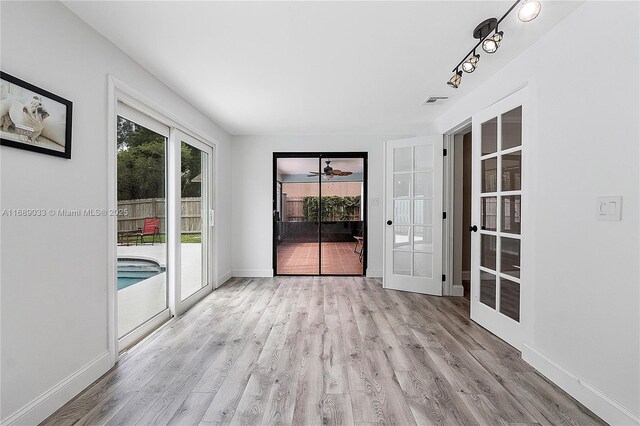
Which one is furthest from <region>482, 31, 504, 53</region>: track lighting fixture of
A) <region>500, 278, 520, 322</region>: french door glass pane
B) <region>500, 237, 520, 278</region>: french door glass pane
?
<region>500, 278, 520, 322</region>: french door glass pane

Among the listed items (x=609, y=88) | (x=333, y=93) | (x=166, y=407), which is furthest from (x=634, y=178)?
(x=166, y=407)

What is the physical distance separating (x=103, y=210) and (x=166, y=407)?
1378 mm

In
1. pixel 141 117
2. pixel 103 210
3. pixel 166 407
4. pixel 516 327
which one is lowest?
pixel 166 407

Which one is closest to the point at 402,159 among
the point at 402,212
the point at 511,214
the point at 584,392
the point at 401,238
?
the point at 402,212

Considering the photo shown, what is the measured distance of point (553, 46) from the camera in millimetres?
1995

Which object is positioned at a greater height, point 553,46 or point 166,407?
point 553,46

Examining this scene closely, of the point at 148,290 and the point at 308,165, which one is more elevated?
the point at 308,165

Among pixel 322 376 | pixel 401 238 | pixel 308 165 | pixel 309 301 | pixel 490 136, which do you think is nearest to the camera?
pixel 322 376

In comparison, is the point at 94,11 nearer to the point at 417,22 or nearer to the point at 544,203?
the point at 417,22

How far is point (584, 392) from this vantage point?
5.65 ft

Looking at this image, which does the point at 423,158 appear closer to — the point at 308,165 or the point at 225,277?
the point at 308,165

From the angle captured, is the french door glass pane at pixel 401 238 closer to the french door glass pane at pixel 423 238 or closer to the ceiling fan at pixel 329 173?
the french door glass pane at pixel 423 238

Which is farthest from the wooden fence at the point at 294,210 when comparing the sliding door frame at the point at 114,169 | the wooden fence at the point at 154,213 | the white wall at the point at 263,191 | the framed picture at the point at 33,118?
the framed picture at the point at 33,118

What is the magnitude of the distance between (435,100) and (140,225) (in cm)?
337
